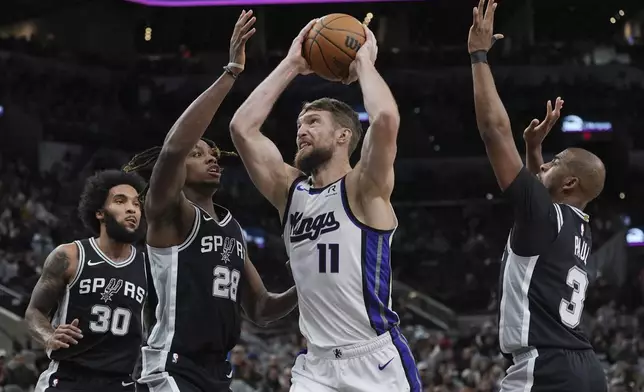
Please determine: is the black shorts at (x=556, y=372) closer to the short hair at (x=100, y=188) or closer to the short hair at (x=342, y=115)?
the short hair at (x=342, y=115)

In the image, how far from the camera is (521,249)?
5227 mm

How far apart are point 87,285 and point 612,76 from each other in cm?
2117

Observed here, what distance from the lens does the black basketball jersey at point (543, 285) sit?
521 cm

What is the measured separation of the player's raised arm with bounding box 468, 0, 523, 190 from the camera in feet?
16.6

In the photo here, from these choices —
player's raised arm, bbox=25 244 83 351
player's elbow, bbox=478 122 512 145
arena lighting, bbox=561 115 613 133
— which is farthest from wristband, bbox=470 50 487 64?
arena lighting, bbox=561 115 613 133

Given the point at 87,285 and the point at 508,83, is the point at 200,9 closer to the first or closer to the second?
the point at 508,83

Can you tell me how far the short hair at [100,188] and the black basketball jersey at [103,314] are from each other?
12.1 inches

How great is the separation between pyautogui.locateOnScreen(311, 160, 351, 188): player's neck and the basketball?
0.47 metres

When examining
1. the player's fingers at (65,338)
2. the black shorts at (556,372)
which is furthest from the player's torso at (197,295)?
the black shorts at (556,372)

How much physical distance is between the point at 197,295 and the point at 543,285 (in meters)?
1.68

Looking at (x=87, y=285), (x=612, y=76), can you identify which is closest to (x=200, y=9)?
(x=612, y=76)

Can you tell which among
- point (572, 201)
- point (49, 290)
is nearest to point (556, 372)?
point (572, 201)

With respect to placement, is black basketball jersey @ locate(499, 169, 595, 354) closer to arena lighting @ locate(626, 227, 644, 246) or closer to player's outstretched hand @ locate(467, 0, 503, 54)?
player's outstretched hand @ locate(467, 0, 503, 54)

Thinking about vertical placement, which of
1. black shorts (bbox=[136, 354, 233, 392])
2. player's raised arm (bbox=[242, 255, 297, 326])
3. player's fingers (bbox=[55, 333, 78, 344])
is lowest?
black shorts (bbox=[136, 354, 233, 392])
